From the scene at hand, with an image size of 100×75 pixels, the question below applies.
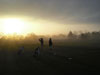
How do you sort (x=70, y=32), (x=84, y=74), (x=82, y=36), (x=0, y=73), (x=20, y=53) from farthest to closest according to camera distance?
(x=70, y=32), (x=82, y=36), (x=20, y=53), (x=0, y=73), (x=84, y=74)

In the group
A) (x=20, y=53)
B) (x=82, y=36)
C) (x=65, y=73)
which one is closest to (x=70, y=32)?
(x=82, y=36)

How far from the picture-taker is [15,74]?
13984 millimetres

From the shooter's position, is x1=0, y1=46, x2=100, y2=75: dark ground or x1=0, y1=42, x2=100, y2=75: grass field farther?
x1=0, y1=42, x2=100, y2=75: grass field

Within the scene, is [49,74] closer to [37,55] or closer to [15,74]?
[15,74]

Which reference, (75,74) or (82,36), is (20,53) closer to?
(75,74)

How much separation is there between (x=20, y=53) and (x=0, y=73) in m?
13.6

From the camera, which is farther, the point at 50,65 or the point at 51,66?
the point at 50,65

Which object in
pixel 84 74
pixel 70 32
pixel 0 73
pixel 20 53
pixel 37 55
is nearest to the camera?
pixel 84 74

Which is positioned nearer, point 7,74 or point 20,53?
point 7,74

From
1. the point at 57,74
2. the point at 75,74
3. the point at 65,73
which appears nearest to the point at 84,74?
the point at 75,74

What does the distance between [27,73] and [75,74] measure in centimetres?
538

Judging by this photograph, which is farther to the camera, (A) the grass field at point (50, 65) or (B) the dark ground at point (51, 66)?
(A) the grass field at point (50, 65)

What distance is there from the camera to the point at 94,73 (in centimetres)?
1387

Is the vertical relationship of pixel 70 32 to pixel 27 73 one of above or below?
above
